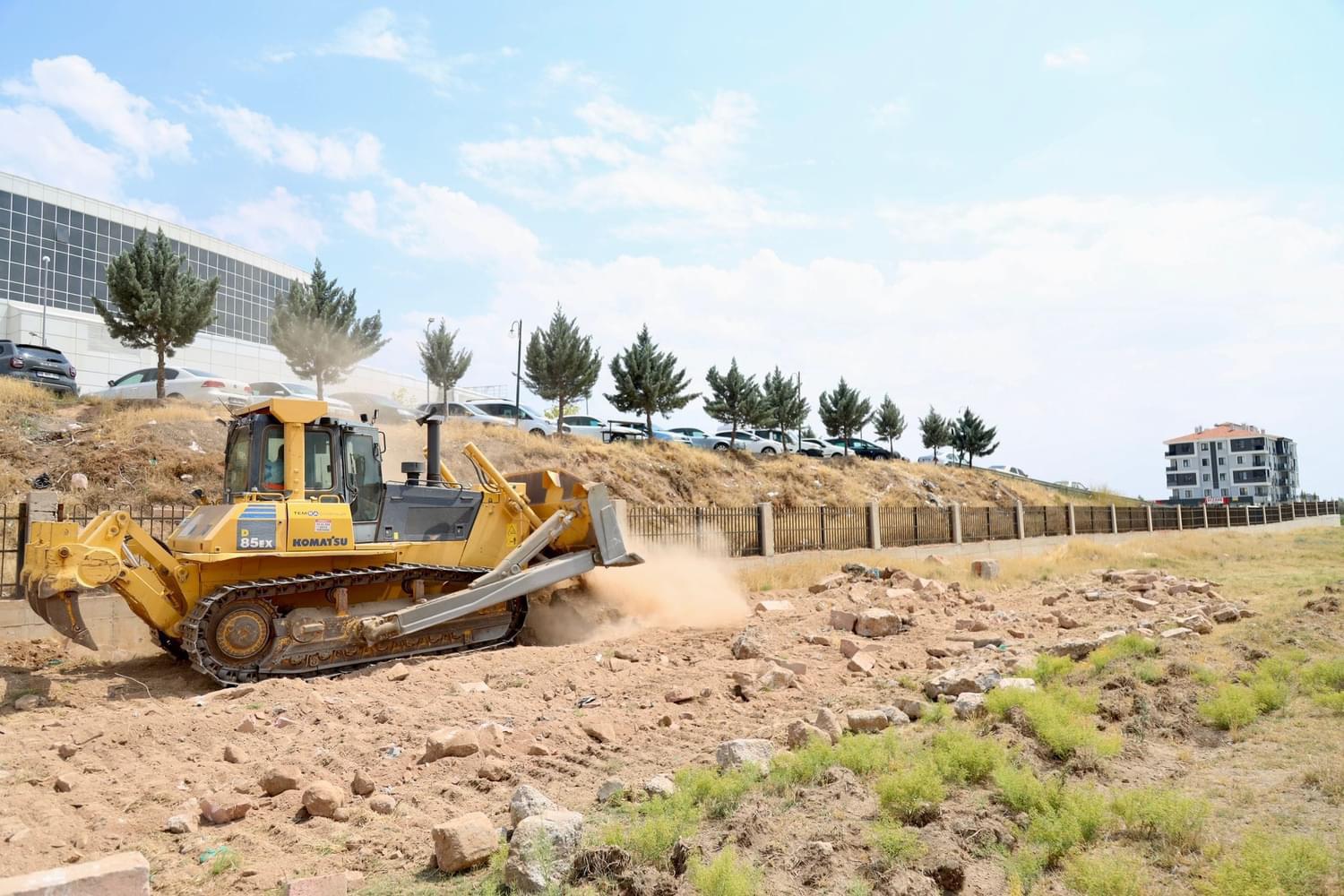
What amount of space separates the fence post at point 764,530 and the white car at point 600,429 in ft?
41.7

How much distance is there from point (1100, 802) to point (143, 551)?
9.31 meters

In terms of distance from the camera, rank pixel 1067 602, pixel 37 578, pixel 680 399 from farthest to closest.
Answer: pixel 680 399 < pixel 1067 602 < pixel 37 578

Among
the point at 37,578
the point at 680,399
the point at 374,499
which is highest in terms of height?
the point at 680,399

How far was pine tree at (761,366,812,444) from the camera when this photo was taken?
40406 mm

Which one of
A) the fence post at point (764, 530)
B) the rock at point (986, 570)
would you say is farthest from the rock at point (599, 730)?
the rock at point (986, 570)

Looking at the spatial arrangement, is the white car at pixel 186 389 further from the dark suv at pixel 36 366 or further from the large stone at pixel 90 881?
the large stone at pixel 90 881

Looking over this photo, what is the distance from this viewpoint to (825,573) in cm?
1811

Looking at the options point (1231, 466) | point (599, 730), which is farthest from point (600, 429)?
point (1231, 466)

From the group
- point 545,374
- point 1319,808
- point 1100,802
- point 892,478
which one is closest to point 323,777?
point 1100,802

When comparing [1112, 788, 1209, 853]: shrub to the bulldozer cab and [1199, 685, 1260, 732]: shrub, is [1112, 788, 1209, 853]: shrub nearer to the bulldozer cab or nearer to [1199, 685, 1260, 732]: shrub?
[1199, 685, 1260, 732]: shrub

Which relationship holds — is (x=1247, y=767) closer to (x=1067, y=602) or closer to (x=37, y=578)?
(x=1067, y=602)

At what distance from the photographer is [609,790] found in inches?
214

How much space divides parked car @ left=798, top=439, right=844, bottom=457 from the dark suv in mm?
29438

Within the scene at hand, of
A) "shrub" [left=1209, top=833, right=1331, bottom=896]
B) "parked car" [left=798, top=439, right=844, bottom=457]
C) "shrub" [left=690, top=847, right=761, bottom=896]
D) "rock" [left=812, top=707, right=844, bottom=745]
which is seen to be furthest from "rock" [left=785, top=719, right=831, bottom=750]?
"parked car" [left=798, top=439, right=844, bottom=457]
